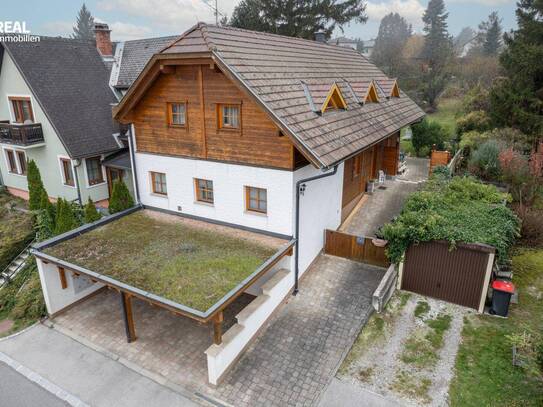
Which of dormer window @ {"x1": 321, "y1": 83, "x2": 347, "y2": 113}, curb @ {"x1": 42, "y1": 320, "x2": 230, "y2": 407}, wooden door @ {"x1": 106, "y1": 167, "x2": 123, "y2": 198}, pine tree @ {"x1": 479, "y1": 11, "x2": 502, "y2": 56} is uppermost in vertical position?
pine tree @ {"x1": 479, "y1": 11, "x2": 502, "y2": 56}

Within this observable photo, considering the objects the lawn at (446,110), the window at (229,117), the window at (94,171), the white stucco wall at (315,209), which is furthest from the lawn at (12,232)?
the lawn at (446,110)

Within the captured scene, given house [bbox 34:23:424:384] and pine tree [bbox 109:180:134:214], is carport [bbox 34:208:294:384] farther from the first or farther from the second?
pine tree [bbox 109:180:134:214]

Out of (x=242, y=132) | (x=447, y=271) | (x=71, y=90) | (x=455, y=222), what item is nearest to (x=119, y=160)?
(x=71, y=90)

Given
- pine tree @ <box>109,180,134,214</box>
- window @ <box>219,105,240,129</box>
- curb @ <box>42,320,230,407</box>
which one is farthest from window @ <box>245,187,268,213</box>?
pine tree @ <box>109,180,134,214</box>

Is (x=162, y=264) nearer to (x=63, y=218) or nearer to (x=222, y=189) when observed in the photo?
(x=222, y=189)

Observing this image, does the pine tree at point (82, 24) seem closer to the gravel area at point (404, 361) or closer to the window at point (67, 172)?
the window at point (67, 172)

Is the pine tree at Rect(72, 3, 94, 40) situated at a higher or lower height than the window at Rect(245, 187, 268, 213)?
higher

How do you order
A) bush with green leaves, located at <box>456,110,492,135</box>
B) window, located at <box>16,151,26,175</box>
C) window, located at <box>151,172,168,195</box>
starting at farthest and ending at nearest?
bush with green leaves, located at <box>456,110,492,135</box> < window, located at <box>16,151,26,175</box> < window, located at <box>151,172,168,195</box>
